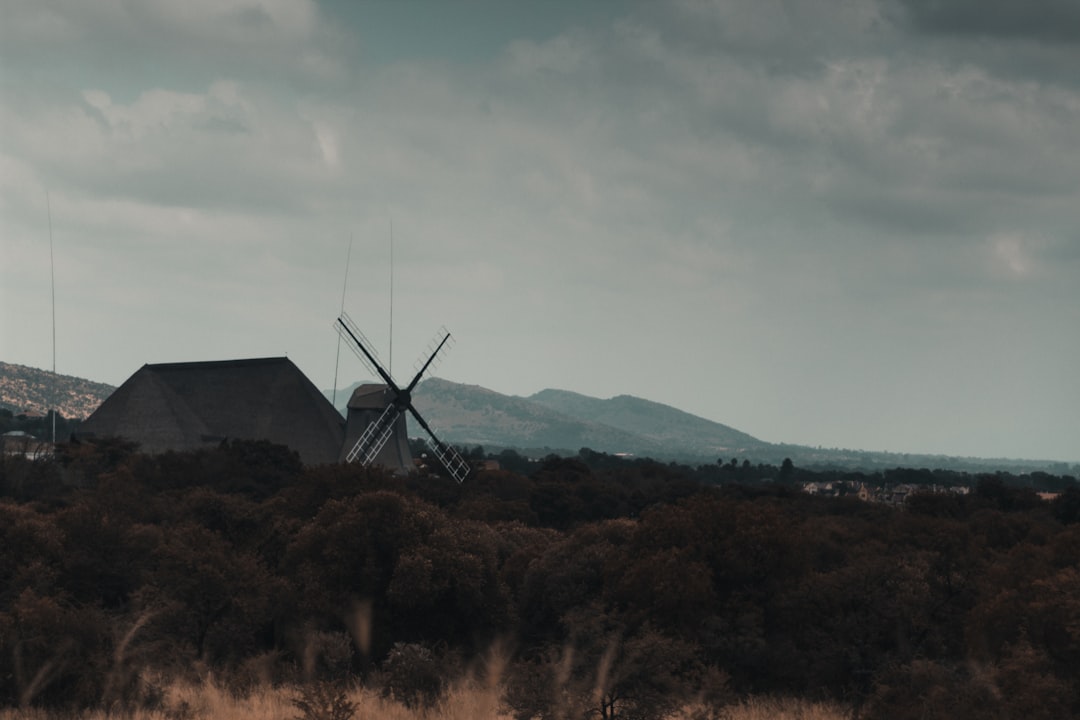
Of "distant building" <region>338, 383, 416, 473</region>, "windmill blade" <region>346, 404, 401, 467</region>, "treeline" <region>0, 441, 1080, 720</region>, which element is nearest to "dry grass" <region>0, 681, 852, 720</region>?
"treeline" <region>0, 441, 1080, 720</region>

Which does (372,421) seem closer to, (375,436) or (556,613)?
(375,436)

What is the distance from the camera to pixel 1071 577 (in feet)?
99.1

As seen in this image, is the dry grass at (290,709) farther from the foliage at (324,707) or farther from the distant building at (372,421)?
the distant building at (372,421)

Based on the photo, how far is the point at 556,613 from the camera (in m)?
36.6

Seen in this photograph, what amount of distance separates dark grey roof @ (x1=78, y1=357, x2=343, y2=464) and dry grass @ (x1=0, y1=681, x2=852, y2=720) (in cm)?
8219

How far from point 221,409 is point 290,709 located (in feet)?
302

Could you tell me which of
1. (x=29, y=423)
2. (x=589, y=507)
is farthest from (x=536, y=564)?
(x=29, y=423)

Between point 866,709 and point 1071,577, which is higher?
point 1071,577

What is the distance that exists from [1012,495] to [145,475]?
65.1 metres

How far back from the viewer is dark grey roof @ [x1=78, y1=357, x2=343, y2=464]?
108500 mm

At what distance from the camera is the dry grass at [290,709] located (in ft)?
77.2

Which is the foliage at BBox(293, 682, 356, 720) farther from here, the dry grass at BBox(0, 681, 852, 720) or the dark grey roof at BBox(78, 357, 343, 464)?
the dark grey roof at BBox(78, 357, 343, 464)

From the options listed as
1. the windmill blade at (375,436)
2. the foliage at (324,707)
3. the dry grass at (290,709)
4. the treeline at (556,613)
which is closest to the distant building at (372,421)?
the windmill blade at (375,436)

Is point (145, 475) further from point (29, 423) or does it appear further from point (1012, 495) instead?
point (29, 423)
